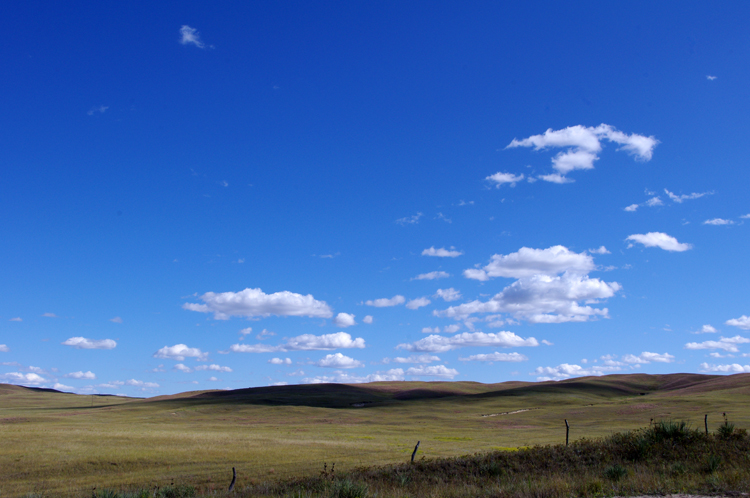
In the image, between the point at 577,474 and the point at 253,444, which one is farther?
the point at 253,444

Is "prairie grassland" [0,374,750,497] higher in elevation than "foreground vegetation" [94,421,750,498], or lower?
lower

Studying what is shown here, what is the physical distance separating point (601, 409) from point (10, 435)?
3033 inches

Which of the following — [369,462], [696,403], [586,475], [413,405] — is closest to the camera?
[586,475]

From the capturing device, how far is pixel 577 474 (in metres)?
15.1

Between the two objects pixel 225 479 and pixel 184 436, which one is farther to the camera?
pixel 184 436

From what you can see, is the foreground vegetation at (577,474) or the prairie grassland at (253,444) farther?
the prairie grassland at (253,444)

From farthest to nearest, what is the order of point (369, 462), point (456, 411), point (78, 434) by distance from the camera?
point (456, 411)
point (78, 434)
point (369, 462)

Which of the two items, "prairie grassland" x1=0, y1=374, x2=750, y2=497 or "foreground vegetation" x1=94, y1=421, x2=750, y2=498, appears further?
"prairie grassland" x1=0, y1=374, x2=750, y2=497

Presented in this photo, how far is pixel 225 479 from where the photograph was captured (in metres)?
25.8

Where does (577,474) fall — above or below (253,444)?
above

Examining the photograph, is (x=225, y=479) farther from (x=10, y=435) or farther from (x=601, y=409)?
(x=601, y=409)

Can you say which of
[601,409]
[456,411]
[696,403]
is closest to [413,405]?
[456,411]

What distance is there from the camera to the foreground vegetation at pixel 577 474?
38.3 ft

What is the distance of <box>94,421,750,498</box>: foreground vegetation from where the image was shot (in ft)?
38.3
